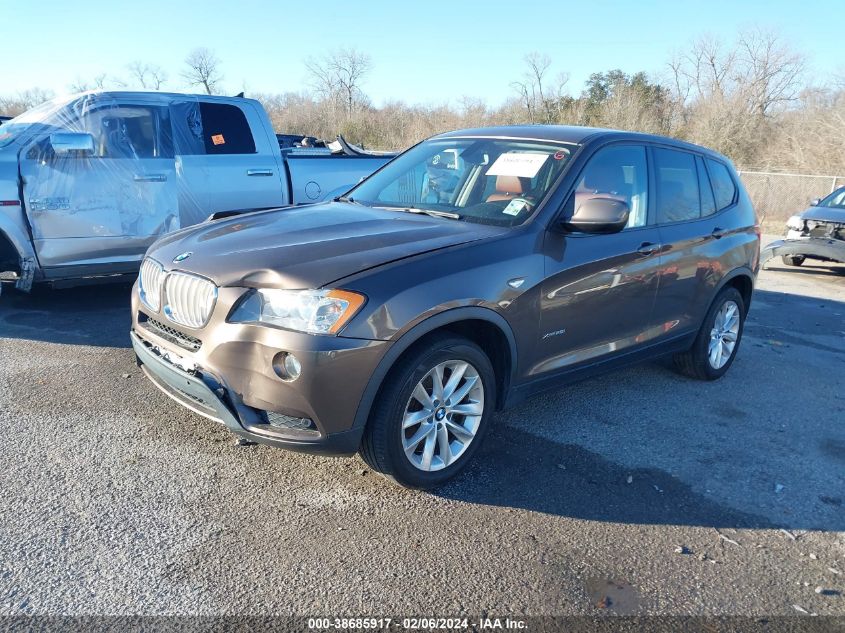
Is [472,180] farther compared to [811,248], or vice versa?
[811,248]

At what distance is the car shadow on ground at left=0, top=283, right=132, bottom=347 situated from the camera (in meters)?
5.43

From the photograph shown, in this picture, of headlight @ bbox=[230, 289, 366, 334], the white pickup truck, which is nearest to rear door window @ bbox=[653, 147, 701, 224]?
headlight @ bbox=[230, 289, 366, 334]

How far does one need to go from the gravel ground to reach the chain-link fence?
17.4 metres

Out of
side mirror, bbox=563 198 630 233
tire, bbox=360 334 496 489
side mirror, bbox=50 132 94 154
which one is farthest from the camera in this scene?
side mirror, bbox=50 132 94 154

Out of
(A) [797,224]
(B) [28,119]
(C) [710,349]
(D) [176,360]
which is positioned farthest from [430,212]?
(A) [797,224]

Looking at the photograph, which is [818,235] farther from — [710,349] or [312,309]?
[312,309]

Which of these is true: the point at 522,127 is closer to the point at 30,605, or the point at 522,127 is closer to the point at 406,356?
the point at 406,356

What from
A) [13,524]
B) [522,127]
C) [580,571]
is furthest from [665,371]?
[13,524]

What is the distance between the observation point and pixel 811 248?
1066 centimetres

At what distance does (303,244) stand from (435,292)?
2.46ft

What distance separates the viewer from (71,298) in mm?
6648

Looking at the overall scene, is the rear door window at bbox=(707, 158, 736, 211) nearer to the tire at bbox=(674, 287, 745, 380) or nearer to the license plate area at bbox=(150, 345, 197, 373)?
the tire at bbox=(674, 287, 745, 380)

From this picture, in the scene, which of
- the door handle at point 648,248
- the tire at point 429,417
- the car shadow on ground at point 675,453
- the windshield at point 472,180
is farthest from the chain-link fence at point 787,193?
the tire at point 429,417

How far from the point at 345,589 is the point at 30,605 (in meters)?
1.16
